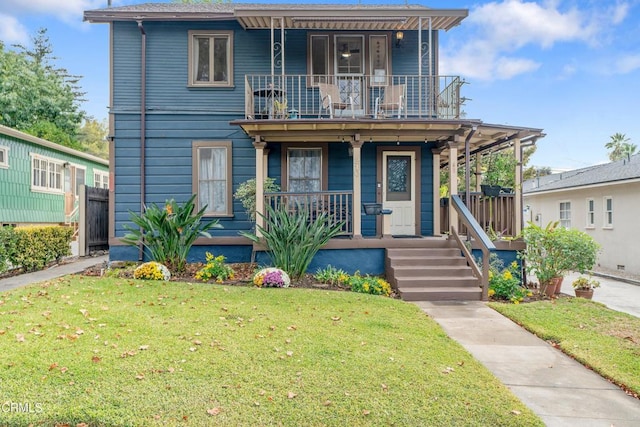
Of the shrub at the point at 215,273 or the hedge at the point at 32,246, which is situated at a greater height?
the hedge at the point at 32,246

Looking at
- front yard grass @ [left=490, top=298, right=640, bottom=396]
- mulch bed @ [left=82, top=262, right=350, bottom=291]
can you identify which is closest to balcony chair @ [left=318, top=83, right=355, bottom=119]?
mulch bed @ [left=82, top=262, right=350, bottom=291]

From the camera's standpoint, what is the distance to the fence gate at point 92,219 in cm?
1162

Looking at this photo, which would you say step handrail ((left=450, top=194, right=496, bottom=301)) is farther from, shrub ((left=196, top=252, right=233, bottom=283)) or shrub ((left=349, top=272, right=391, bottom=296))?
shrub ((left=196, top=252, right=233, bottom=283))

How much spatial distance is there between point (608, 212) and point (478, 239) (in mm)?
10437

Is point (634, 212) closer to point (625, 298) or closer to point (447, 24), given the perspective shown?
point (625, 298)

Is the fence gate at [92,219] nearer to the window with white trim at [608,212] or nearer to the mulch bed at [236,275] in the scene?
the mulch bed at [236,275]

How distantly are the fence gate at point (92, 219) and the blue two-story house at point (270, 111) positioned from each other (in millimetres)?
2550

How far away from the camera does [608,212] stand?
14828mm

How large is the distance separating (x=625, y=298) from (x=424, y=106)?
252 inches

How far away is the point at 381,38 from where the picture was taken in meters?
10.2

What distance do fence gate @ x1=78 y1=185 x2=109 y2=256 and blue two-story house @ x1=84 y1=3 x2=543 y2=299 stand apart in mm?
2550

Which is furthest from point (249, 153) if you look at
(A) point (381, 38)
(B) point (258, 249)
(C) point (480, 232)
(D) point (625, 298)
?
(D) point (625, 298)

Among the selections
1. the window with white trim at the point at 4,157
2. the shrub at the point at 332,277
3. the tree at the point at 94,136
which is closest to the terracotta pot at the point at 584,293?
the shrub at the point at 332,277

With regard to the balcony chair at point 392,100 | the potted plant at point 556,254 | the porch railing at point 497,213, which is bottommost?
the potted plant at point 556,254
